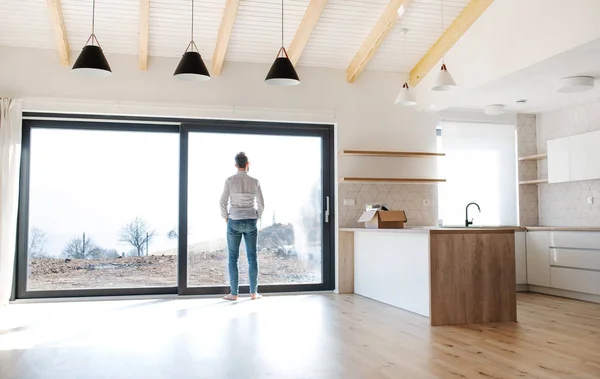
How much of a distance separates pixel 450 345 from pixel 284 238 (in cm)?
309

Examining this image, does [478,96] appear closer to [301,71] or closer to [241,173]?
[301,71]

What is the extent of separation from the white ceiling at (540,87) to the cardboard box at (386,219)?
4.86 feet

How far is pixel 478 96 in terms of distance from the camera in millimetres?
5973

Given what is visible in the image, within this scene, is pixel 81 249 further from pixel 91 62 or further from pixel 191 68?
pixel 191 68

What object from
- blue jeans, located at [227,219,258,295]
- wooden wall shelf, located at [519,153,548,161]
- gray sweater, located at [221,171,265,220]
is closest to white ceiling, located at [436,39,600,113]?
wooden wall shelf, located at [519,153,548,161]

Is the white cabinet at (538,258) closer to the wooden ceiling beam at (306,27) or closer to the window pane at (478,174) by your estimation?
the window pane at (478,174)

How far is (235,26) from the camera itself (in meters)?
5.73

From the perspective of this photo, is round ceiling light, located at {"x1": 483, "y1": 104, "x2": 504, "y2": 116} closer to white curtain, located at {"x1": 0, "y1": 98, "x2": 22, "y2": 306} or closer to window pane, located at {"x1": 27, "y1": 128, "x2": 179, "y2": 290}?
window pane, located at {"x1": 27, "y1": 128, "x2": 179, "y2": 290}

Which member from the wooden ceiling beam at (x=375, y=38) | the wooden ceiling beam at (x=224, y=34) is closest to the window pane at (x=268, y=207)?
the wooden ceiling beam at (x=224, y=34)

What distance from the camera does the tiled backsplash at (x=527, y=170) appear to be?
278 inches

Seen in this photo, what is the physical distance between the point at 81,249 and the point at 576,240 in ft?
17.0

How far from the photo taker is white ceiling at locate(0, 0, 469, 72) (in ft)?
17.6

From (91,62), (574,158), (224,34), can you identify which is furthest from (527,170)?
(91,62)

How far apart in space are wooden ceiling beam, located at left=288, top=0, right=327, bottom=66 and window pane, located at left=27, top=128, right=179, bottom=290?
1.63 metres
